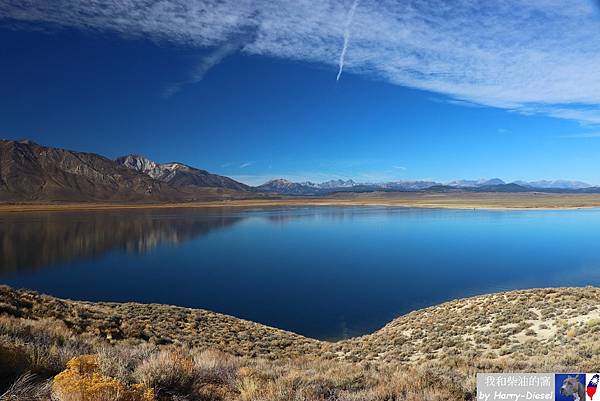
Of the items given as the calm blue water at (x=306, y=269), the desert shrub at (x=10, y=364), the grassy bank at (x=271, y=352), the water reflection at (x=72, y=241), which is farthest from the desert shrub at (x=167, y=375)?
the water reflection at (x=72, y=241)

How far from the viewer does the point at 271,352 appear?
12.9 meters

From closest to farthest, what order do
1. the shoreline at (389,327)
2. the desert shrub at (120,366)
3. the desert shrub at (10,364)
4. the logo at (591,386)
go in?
the desert shrub at (10,364) < the desert shrub at (120,366) < the logo at (591,386) < the shoreline at (389,327)

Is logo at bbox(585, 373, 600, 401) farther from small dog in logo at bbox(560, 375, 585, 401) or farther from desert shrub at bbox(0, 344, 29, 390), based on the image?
desert shrub at bbox(0, 344, 29, 390)

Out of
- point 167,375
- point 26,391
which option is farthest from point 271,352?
point 26,391

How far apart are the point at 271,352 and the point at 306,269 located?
18943mm

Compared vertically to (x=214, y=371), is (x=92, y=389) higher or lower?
higher

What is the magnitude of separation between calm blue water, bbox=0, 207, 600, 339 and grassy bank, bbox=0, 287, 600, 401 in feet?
15.4

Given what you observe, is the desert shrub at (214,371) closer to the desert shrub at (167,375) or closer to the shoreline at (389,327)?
the desert shrub at (167,375)

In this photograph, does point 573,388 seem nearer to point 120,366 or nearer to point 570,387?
point 570,387

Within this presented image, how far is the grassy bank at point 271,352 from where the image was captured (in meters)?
4.35

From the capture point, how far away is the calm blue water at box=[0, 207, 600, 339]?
22516 mm

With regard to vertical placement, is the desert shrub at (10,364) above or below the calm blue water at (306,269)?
above

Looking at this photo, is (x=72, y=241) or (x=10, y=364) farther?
(x=72, y=241)

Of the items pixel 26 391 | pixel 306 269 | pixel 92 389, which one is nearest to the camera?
pixel 92 389
